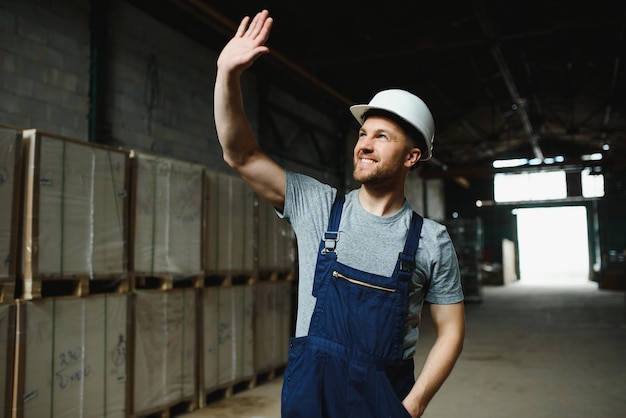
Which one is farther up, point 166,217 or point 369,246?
point 166,217

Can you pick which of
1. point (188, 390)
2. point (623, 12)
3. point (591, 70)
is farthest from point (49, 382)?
point (591, 70)

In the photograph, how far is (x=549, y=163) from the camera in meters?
17.3

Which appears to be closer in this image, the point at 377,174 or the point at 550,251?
the point at 377,174

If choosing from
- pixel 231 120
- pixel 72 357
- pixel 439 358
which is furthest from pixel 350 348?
pixel 72 357

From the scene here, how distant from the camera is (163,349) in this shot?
207 inches

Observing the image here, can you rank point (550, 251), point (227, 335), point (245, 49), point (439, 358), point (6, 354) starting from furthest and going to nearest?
point (550, 251) < point (227, 335) < point (6, 354) < point (439, 358) < point (245, 49)

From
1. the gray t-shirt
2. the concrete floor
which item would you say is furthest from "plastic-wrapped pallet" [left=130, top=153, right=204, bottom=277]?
the gray t-shirt

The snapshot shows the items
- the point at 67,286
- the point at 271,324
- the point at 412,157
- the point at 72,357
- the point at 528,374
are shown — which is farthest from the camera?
the point at 528,374

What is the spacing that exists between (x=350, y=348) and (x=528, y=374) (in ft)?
21.0

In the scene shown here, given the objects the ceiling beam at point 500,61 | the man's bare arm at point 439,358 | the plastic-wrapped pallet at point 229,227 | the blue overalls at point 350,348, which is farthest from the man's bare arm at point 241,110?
the ceiling beam at point 500,61

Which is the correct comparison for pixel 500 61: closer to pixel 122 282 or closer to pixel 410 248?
pixel 122 282

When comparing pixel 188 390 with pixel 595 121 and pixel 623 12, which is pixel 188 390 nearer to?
pixel 623 12

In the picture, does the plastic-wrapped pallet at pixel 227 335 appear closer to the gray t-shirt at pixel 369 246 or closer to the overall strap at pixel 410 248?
the gray t-shirt at pixel 369 246

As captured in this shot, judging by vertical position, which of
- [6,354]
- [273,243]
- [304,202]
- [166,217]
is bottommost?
[6,354]
